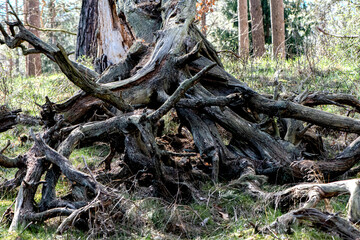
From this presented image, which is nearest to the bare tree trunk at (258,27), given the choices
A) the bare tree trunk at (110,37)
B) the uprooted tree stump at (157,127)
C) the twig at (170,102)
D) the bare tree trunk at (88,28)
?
the bare tree trunk at (88,28)

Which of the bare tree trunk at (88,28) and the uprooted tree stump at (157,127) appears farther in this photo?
the bare tree trunk at (88,28)

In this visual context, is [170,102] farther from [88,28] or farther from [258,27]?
[258,27]

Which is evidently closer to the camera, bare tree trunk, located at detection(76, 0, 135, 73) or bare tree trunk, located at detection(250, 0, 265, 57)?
bare tree trunk, located at detection(76, 0, 135, 73)

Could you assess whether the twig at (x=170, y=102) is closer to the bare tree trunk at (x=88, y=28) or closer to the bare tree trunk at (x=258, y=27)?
the bare tree trunk at (x=88, y=28)

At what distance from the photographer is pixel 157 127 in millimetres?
4965

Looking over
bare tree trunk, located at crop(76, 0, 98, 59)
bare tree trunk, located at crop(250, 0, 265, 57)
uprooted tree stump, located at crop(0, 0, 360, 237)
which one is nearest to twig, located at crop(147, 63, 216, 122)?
uprooted tree stump, located at crop(0, 0, 360, 237)

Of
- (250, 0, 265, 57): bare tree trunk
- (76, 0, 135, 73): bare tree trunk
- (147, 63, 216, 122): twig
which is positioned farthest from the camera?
(250, 0, 265, 57): bare tree trunk

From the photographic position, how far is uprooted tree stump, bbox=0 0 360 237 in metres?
3.53

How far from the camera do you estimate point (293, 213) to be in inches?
116

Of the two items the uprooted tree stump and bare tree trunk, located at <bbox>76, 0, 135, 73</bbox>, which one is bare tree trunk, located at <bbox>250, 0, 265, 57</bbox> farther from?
the uprooted tree stump

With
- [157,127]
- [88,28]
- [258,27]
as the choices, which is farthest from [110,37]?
[258,27]

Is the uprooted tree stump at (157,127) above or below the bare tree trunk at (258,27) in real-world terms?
below

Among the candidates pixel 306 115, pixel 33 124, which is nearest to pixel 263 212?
pixel 306 115

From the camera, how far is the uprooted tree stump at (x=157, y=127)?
3.53 metres
